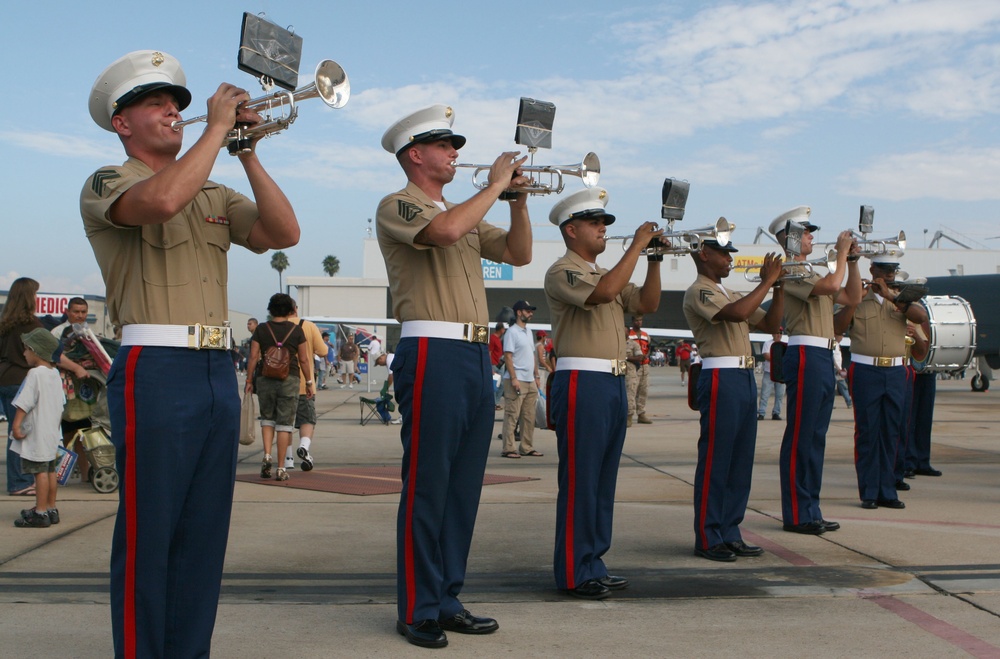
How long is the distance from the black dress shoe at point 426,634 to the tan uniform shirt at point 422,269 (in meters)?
1.35

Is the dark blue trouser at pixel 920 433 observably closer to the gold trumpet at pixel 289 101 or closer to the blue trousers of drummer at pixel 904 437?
the blue trousers of drummer at pixel 904 437

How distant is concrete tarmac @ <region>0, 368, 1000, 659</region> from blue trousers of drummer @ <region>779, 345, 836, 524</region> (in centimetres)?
29

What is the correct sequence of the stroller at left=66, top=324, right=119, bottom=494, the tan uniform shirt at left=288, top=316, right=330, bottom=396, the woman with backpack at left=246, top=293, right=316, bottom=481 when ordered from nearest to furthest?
the stroller at left=66, top=324, right=119, bottom=494 → the woman with backpack at left=246, top=293, right=316, bottom=481 → the tan uniform shirt at left=288, top=316, right=330, bottom=396

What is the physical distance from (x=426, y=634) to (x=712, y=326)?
3.07 metres

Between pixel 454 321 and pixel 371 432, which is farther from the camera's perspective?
pixel 371 432

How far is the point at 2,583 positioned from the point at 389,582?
82.0 inches

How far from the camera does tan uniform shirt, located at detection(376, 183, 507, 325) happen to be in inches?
172

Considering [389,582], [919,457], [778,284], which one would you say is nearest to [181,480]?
[389,582]

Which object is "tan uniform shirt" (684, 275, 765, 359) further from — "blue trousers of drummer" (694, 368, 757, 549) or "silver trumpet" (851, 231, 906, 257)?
"silver trumpet" (851, 231, 906, 257)

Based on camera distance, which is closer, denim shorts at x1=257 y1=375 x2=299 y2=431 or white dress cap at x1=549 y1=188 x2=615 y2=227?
white dress cap at x1=549 y1=188 x2=615 y2=227

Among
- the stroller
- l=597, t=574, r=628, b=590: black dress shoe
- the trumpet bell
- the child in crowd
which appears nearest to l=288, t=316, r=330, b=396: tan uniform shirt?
the stroller

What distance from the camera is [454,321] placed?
14.4 ft

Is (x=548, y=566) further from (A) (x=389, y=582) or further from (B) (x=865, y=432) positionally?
(B) (x=865, y=432)

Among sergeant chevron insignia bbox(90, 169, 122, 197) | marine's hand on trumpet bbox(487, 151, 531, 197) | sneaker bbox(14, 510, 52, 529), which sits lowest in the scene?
sneaker bbox(14, 510, 52, 529)
